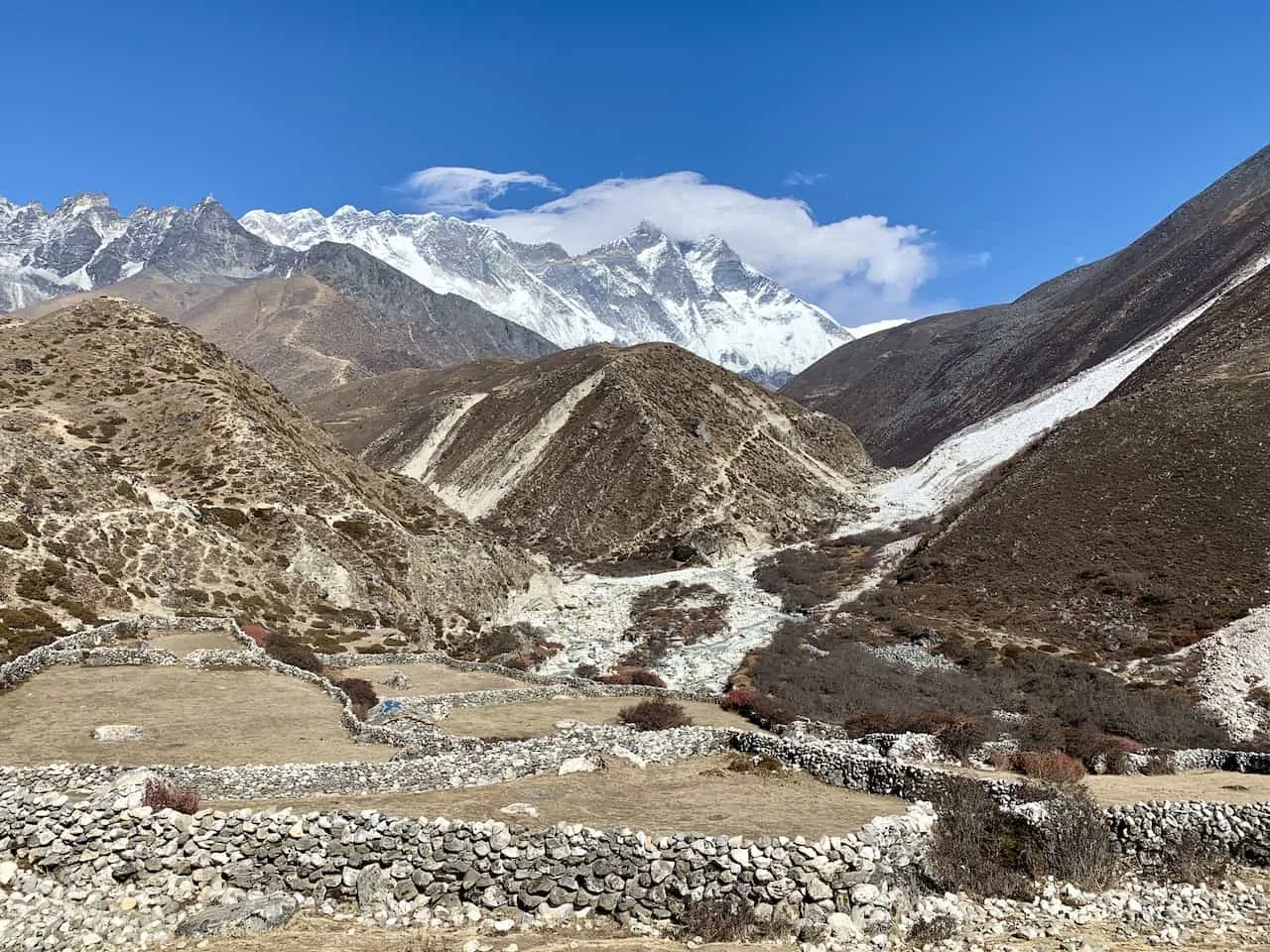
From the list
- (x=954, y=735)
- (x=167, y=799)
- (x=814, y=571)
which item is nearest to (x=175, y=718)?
(x=167, y=799)

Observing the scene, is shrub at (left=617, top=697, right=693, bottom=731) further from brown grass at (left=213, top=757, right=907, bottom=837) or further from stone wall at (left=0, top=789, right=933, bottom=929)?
stone wall at (left=0, top=789, right=933, bottom=929)

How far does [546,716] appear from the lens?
29.3 meters

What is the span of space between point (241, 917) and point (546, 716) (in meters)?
18.0

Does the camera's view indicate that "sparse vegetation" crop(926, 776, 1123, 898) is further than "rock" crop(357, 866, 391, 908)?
Yes

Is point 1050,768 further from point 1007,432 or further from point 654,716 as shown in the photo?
point 1007,432

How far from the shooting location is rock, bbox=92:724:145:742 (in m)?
20.3

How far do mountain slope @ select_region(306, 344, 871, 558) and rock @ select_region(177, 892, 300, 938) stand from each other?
2970 inches

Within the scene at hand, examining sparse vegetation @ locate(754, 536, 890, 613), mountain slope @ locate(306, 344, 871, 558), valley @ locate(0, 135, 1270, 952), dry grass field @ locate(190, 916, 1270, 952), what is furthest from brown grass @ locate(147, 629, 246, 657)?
mountain slope @ locate(306, 344, 871, 558)

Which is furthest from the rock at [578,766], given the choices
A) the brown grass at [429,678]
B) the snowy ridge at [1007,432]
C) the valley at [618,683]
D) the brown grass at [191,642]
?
the snowy ridge at [1007,432]

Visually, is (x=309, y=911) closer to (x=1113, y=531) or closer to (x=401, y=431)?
(x=1113, y=531)

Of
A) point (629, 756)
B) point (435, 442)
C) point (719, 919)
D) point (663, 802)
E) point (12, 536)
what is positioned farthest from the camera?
point (435, 442)

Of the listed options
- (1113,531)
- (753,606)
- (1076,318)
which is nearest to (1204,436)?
(1113,531)

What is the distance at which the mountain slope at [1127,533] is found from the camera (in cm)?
4491

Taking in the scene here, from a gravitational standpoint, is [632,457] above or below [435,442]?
below
